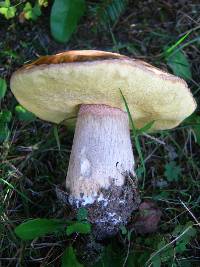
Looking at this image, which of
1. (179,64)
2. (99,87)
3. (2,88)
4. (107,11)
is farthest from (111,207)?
(107,11)

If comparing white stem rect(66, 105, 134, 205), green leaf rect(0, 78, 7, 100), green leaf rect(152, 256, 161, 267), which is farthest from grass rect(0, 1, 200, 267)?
white stem rect(66, 105, 134, 205)

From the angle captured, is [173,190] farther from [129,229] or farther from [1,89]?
[1,89]

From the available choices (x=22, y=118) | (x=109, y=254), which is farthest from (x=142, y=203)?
(x=22, y=118)

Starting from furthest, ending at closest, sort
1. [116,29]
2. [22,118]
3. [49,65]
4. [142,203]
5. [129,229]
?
[116,29] < [22,118] < [142,203] < [129,229] < [49,65]

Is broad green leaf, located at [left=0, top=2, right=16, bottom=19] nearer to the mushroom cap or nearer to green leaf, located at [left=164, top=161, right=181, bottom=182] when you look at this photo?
the mushroom cap

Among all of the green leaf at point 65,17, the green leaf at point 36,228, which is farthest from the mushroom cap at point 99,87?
the green leaf at point 36,228

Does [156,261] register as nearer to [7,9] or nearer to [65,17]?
[65,17]
